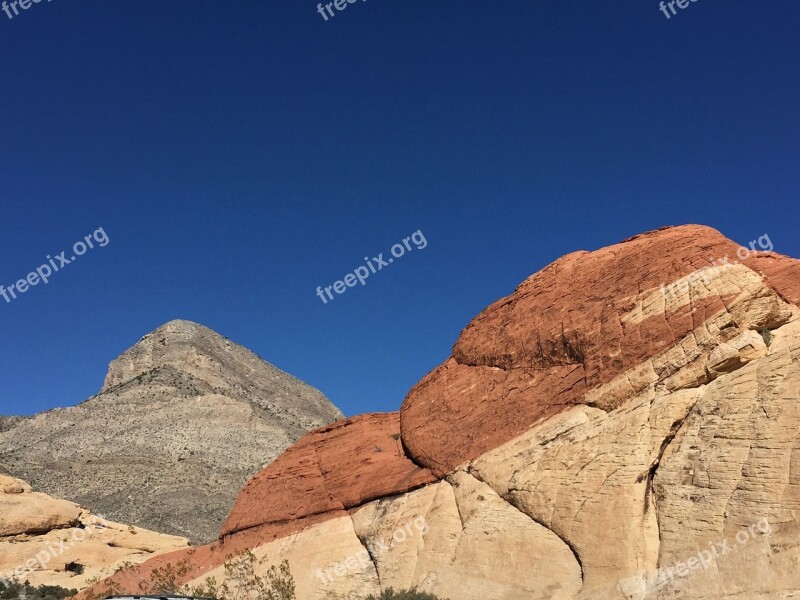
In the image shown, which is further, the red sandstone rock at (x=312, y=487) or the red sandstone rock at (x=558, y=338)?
the red sandstone rock at (x=312, y=487)

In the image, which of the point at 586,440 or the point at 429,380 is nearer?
the point at 586,440

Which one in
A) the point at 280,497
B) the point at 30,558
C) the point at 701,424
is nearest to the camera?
the point at 701,424

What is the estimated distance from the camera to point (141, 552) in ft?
172

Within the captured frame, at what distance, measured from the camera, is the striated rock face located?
154ft

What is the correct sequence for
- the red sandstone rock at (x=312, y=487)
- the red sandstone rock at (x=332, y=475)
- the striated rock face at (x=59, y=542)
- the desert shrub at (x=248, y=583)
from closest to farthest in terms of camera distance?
the desert shrub at (x=248, y=583) → the red sandstone rock at (x=332, y=475) → the red sandstone rock at (x=312, y=487) → the striated rock face at (x=59, y=542)

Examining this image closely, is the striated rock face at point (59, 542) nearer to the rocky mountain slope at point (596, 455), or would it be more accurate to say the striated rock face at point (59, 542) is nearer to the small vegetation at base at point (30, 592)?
the small vegetation at base at point (30, 592)

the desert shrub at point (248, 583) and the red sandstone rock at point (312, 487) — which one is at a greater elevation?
the red sandstone rock at point (312, 487)

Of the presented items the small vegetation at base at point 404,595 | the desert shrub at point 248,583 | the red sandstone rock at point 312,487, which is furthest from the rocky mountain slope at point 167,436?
the small vegetation at base at point 404,595

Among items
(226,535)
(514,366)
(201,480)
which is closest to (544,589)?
(514,366)

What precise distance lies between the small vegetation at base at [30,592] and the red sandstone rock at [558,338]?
2513 centimetres

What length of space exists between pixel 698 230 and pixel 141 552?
46376 millimetres

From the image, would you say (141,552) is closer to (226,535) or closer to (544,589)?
(226,535)

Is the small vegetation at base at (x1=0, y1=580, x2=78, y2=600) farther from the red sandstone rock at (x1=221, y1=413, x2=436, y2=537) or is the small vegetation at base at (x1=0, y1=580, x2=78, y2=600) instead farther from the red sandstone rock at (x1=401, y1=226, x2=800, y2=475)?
the red sandstone rock at (x1=401, y1=226, x2=800, y2=475)

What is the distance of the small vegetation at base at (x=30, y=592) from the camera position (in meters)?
39.4
